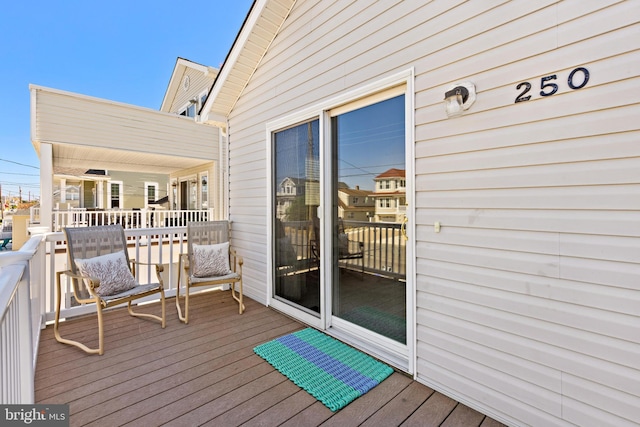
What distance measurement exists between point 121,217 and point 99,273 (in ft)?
21.1

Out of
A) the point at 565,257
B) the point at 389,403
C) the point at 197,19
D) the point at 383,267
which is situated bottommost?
the point at 389,403

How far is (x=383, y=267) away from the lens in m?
2.61

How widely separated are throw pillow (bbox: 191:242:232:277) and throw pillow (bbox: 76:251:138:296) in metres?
0.68

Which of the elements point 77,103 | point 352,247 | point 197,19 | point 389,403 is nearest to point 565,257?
point 389,403

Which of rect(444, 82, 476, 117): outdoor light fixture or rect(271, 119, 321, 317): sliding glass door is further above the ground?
rect(444, 82, 476, 117): outdoor light fixture

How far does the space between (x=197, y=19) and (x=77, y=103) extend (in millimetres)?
6559

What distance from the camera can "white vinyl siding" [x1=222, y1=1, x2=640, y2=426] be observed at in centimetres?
142

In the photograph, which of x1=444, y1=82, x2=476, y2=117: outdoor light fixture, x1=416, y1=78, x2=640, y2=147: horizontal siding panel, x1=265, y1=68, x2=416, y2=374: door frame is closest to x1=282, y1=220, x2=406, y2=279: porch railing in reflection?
x1=265, y1=68, x2=416, y2=374: door frame

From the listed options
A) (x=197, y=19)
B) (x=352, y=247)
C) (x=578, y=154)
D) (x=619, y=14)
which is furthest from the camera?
(x=197, y=19)

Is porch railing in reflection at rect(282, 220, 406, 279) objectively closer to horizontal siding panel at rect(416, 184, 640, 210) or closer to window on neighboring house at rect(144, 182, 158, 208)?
horizontal siding panel at rect(416, 184, 640, 210)

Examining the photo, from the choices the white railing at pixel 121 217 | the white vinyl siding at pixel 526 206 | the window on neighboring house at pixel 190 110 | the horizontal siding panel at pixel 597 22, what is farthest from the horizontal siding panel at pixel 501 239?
the window on neighboring house at pixel 190 110

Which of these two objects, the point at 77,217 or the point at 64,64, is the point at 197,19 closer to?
the point at 77,217

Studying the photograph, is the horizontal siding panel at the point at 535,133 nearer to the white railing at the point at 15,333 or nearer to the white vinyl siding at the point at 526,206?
the white vinyl siding at the point at 526,206

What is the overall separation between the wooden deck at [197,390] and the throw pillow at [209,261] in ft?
2.59
